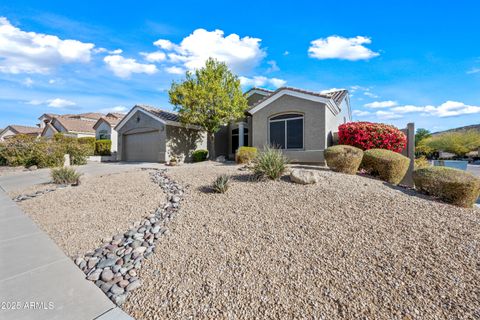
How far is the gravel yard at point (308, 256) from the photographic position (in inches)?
109

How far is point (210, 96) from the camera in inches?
559

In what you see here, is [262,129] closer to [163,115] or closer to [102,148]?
[163,115]

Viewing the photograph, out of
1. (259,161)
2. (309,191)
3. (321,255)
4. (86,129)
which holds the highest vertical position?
(86,129)

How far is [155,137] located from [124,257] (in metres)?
14.7

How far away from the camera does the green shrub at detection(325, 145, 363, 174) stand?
8.17 metres

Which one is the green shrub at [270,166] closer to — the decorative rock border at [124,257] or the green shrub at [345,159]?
the green shrub at [345,159]

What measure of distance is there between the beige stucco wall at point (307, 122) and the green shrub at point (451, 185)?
5.68m

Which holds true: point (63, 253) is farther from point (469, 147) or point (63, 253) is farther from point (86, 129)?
point (469, 147)

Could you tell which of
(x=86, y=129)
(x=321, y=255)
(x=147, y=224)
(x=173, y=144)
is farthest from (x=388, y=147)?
(x=86, y=129)

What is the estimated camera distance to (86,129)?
31.8 m

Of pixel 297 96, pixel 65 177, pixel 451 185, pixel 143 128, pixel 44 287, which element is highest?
pixel 297 96

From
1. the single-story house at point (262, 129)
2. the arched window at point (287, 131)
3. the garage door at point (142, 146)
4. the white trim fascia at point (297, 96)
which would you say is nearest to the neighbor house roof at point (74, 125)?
the garage door at point (142, 146)

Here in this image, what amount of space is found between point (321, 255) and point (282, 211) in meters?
1.59

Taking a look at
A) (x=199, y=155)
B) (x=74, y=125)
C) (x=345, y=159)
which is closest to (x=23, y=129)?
(x=74, y=125)
